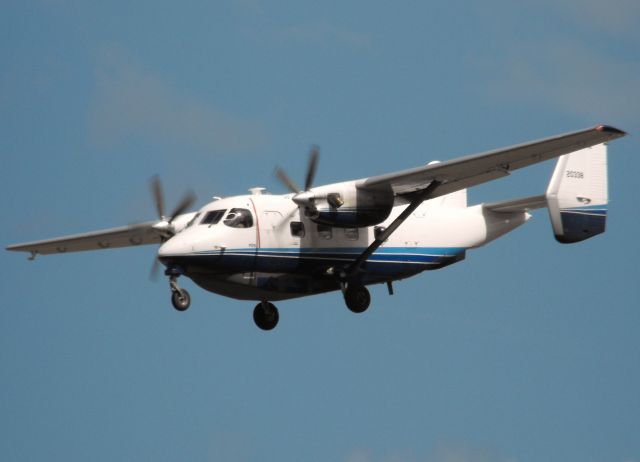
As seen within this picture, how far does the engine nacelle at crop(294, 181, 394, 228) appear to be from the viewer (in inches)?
1142

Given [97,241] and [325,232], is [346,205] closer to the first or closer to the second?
[325,232]

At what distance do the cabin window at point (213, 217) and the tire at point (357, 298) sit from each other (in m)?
3.79

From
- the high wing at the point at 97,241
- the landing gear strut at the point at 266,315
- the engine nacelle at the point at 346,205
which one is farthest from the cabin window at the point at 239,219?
the high wing at the point at 97,241

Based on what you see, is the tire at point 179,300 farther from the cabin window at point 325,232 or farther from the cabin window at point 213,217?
the cabin window at point 325,232

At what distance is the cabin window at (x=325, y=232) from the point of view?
99.3 feet

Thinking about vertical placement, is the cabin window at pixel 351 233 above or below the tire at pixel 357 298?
above

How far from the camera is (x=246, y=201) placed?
1163 inches

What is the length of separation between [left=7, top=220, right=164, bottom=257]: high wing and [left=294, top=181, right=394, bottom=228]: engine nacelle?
5236 mm

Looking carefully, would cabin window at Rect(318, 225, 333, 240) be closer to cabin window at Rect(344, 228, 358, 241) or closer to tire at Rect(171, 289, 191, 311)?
cabin window at Rect(344, 228, 358, 241)

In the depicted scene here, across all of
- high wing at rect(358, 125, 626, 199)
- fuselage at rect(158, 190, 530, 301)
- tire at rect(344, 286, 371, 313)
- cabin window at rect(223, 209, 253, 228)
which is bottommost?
tire at rect(344, 286, 371, 313)

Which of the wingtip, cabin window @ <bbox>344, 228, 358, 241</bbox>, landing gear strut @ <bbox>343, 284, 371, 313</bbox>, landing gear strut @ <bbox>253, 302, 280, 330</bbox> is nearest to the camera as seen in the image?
the wingtip

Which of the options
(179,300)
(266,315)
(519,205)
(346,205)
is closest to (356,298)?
(266,315)

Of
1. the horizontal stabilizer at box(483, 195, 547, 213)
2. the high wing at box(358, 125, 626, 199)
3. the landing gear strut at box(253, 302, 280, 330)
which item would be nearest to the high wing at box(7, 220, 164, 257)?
the landing gear strut at box(253, 302, 280, 330)

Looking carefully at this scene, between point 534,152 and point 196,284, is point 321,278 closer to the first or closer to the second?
point 196,284
